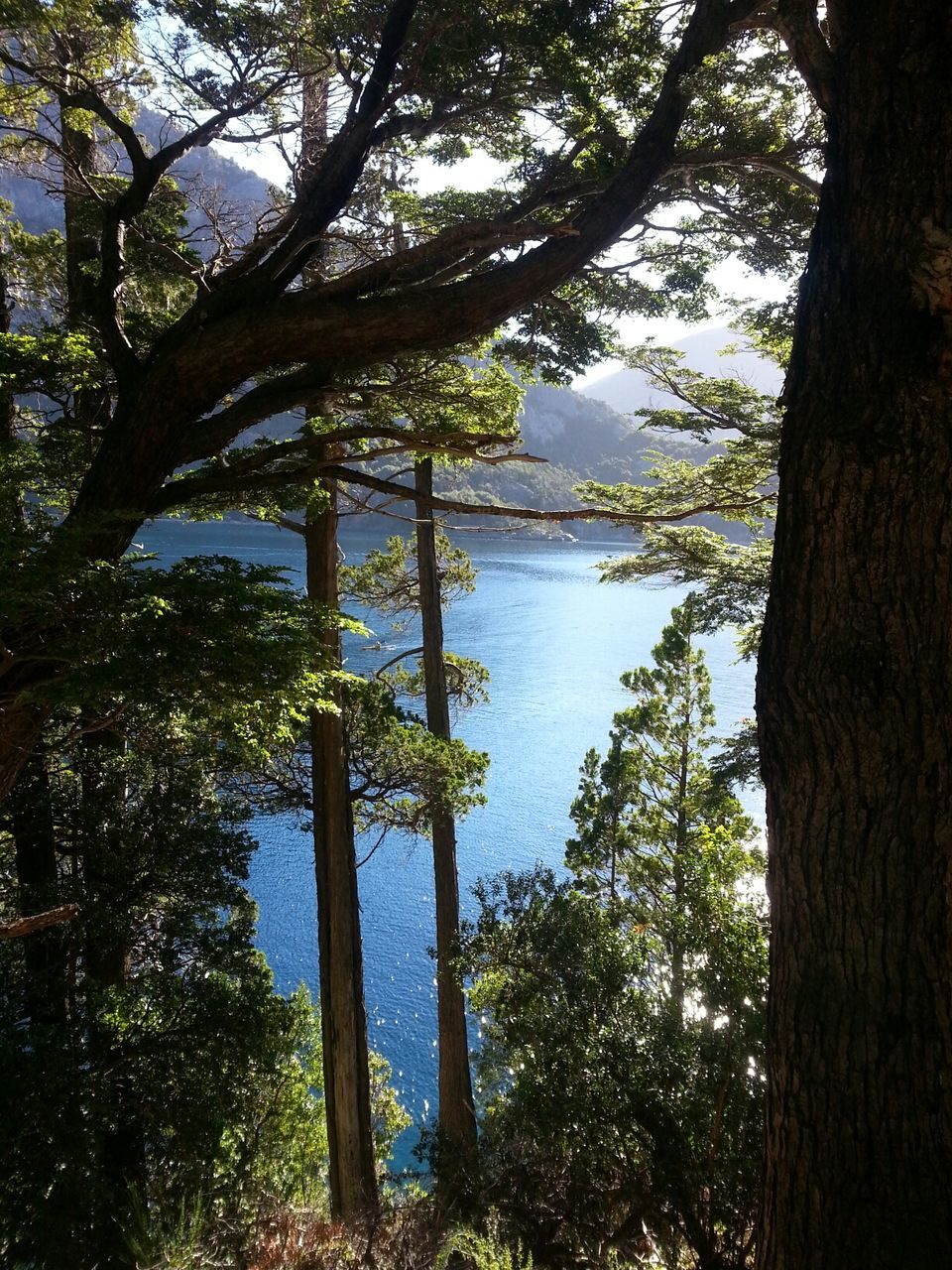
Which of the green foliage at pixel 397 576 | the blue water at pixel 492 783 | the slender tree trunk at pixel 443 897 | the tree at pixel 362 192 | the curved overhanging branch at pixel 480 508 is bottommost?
the blue water at pixel 492 783

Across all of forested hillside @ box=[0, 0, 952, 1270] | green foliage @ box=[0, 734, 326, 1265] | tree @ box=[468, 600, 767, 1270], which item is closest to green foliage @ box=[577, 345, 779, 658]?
forested hillside @ box=[0, 0, 952, 1270]

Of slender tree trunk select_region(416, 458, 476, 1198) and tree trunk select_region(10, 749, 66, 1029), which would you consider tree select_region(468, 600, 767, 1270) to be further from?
tree trunk select_region(10, 749, 66, 1029)

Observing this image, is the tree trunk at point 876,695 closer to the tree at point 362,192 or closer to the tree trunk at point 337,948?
the tree at point 362,192

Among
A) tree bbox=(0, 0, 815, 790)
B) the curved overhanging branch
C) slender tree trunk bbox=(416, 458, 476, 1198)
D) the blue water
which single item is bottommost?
the blue water

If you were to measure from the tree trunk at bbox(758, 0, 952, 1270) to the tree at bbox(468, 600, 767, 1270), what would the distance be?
1101 mm

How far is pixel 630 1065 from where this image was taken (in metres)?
3.62

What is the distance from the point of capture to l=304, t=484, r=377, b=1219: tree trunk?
18.5 ft

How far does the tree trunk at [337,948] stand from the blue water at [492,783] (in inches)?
34.6

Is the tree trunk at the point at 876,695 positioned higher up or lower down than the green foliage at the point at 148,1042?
higher up

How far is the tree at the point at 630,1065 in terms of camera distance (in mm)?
3223

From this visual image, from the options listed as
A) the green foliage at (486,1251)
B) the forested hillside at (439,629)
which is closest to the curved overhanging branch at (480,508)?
the forested hillside at (439,629)

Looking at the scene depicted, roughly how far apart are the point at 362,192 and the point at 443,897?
5983mm

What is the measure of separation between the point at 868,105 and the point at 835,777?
1.54 metres

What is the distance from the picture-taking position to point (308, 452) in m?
4.26
